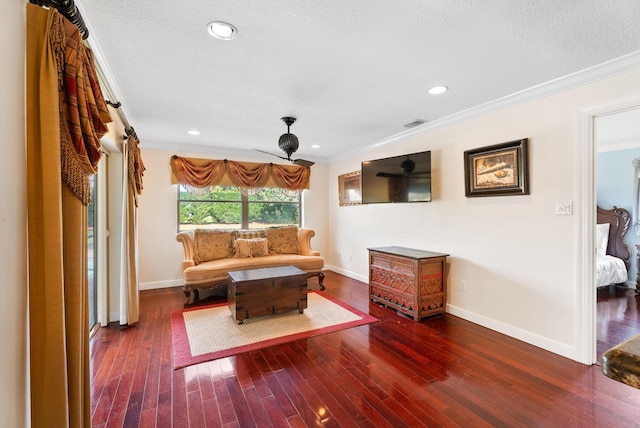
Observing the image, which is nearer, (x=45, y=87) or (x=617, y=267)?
(x=45, y=87)

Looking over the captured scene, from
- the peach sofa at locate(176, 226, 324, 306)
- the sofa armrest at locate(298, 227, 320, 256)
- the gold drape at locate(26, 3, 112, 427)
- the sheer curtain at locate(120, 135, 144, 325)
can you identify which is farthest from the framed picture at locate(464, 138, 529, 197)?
the sheer curtain at locate(120, 135, 144, 325)

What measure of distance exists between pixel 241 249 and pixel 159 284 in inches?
58.4

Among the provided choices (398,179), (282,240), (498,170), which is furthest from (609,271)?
(282,240)

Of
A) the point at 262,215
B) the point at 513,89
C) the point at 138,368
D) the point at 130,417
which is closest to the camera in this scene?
the point at 130,417

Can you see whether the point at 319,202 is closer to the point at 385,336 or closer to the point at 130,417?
the point at 385,336

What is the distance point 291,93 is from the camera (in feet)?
9.05

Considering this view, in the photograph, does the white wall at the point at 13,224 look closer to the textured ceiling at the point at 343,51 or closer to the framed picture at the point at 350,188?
the textured ceiling at the point at 343,51

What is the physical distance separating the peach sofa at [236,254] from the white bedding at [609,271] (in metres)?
3.90

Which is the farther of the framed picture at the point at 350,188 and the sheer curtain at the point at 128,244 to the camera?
the framed picture at the point at 350,188

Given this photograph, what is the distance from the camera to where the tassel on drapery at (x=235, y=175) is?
482 centimetres

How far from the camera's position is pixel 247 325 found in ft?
10.4

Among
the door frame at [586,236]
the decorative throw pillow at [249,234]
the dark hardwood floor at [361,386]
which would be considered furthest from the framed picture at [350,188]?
the door frame at [586,236]

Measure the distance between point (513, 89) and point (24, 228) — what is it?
349cm

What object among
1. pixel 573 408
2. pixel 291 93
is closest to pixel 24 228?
pixel 291 93
